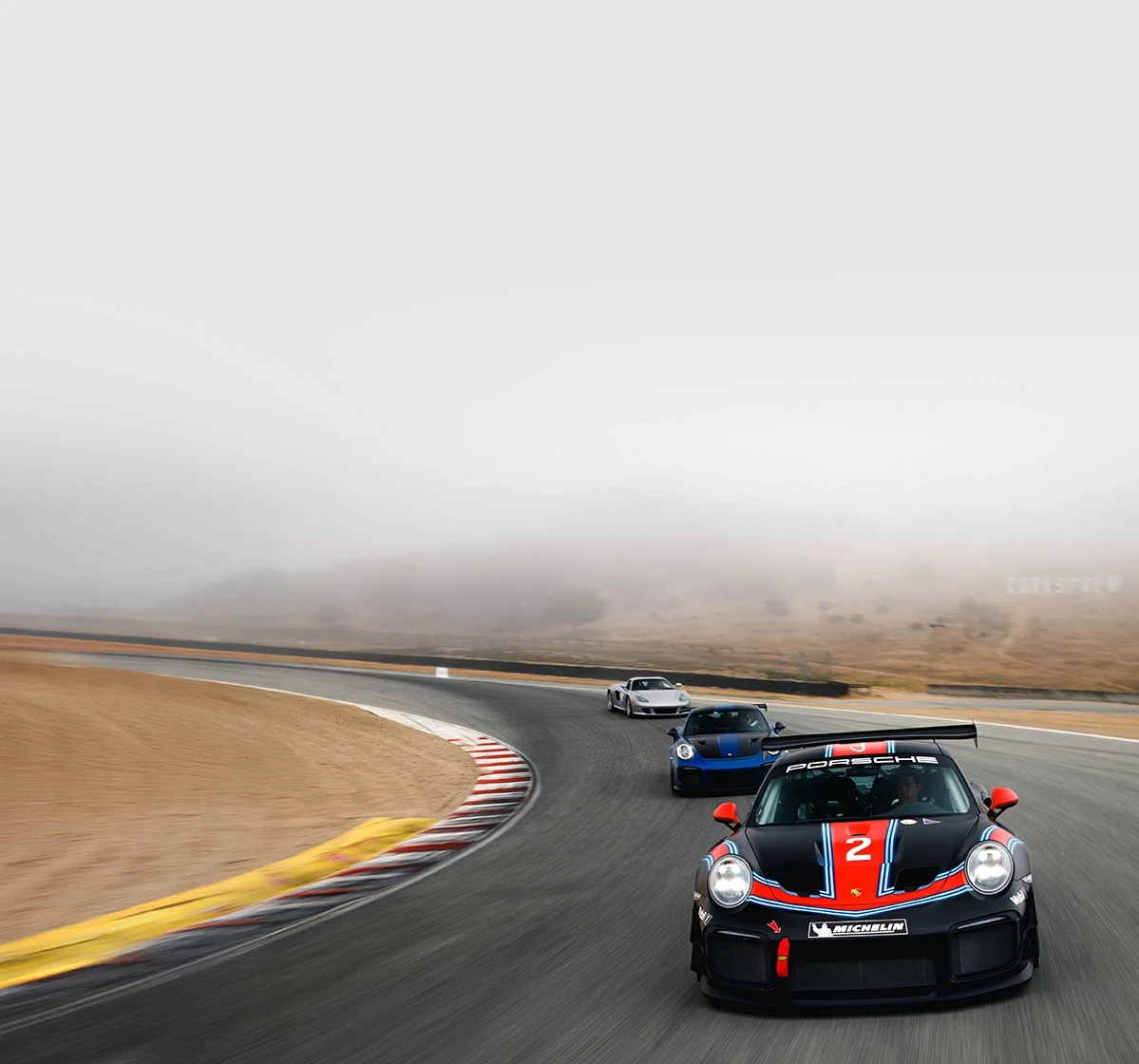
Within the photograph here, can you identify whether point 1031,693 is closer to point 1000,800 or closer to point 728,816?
point 1000,800

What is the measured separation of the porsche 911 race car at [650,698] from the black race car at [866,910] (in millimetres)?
21123

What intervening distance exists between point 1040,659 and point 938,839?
67.5m

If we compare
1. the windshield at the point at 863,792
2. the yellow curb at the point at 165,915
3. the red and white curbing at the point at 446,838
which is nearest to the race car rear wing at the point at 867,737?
the windshield at the point at 863,792

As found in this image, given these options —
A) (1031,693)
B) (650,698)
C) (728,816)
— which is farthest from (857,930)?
(1031,693)

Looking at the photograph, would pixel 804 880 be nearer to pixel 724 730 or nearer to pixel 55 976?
pixel 55 976

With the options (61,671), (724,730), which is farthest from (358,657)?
(724,730)

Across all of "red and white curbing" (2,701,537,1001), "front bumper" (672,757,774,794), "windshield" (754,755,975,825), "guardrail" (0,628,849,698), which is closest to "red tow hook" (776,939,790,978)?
"windshield" (754,755,975,825)

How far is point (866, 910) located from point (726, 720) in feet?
33.9

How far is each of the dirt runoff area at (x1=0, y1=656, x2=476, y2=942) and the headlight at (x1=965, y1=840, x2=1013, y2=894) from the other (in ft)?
22.8

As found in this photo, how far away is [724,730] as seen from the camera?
1524 centimetres

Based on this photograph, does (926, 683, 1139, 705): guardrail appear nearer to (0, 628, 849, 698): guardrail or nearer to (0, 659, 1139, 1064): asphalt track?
(0, 628, 849, 698): guardrail

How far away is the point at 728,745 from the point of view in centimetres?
1465

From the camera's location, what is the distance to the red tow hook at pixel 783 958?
17.4ft

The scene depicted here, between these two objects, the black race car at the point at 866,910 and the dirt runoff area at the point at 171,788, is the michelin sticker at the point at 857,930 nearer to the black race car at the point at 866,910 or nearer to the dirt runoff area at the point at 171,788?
the black race car at the point at 866,910
